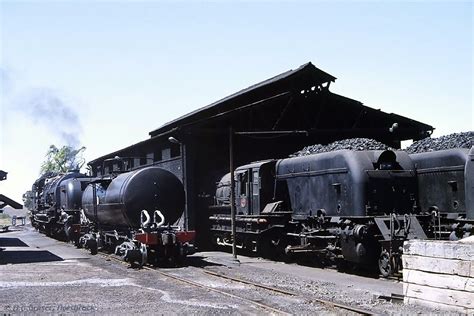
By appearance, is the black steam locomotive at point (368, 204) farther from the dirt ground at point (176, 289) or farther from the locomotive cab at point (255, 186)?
the dirt ground at point (176, 289)

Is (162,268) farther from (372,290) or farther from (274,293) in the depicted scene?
(372,290)

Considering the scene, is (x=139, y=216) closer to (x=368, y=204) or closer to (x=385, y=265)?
(x=368, y=204)

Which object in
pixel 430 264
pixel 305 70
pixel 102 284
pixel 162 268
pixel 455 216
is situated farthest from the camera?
pixel 305 70

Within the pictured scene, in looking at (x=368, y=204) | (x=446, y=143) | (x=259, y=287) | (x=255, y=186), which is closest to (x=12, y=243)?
(x=255, y=186)

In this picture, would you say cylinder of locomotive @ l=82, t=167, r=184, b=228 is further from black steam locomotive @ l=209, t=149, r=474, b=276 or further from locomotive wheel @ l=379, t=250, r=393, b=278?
locomotive wheel @ l=379, t=250, r=393, b=278

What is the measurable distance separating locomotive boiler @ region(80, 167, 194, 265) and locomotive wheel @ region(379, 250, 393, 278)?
612 cm

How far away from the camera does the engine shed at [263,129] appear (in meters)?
25.5

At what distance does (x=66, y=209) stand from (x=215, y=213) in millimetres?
8312

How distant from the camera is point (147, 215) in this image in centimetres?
1762

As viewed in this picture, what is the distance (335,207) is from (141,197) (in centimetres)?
636

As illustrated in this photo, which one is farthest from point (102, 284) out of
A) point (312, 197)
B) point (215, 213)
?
point (215, 213)

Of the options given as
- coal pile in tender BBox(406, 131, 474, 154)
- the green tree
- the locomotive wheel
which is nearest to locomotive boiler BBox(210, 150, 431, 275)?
the locomotive wheel

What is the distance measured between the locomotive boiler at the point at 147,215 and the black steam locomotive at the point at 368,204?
11.3 ft

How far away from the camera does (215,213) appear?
24594mm
